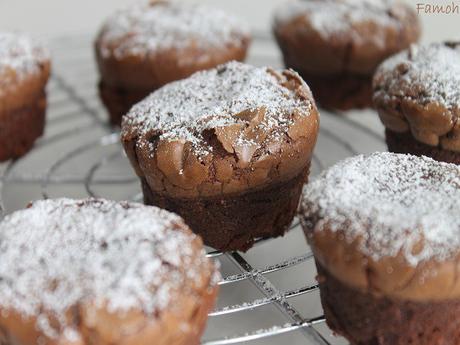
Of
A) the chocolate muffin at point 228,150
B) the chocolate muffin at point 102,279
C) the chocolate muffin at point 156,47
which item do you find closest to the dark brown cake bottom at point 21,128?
the chocolate muffin at point 156,47

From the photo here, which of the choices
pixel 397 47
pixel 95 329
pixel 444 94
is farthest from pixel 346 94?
pixel 95 329

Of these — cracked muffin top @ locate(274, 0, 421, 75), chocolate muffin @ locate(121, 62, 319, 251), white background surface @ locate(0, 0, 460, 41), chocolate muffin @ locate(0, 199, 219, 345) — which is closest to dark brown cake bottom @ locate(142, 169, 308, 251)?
chocolate muffin @ locate(121, 62, 319, 251)

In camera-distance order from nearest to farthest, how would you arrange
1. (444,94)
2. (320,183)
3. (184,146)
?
(320,183), (184,146), (444,94)

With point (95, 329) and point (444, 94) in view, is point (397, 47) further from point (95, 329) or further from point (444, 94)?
point (95, 329)

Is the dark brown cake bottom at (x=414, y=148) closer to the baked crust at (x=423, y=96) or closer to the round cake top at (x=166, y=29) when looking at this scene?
the baked crust at (x=423, y=96)

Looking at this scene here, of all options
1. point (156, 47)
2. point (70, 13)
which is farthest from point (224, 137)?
point (70, 13)

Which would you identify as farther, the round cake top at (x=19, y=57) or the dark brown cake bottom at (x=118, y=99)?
the dark brown cake bottom at (x=118, y=99)
